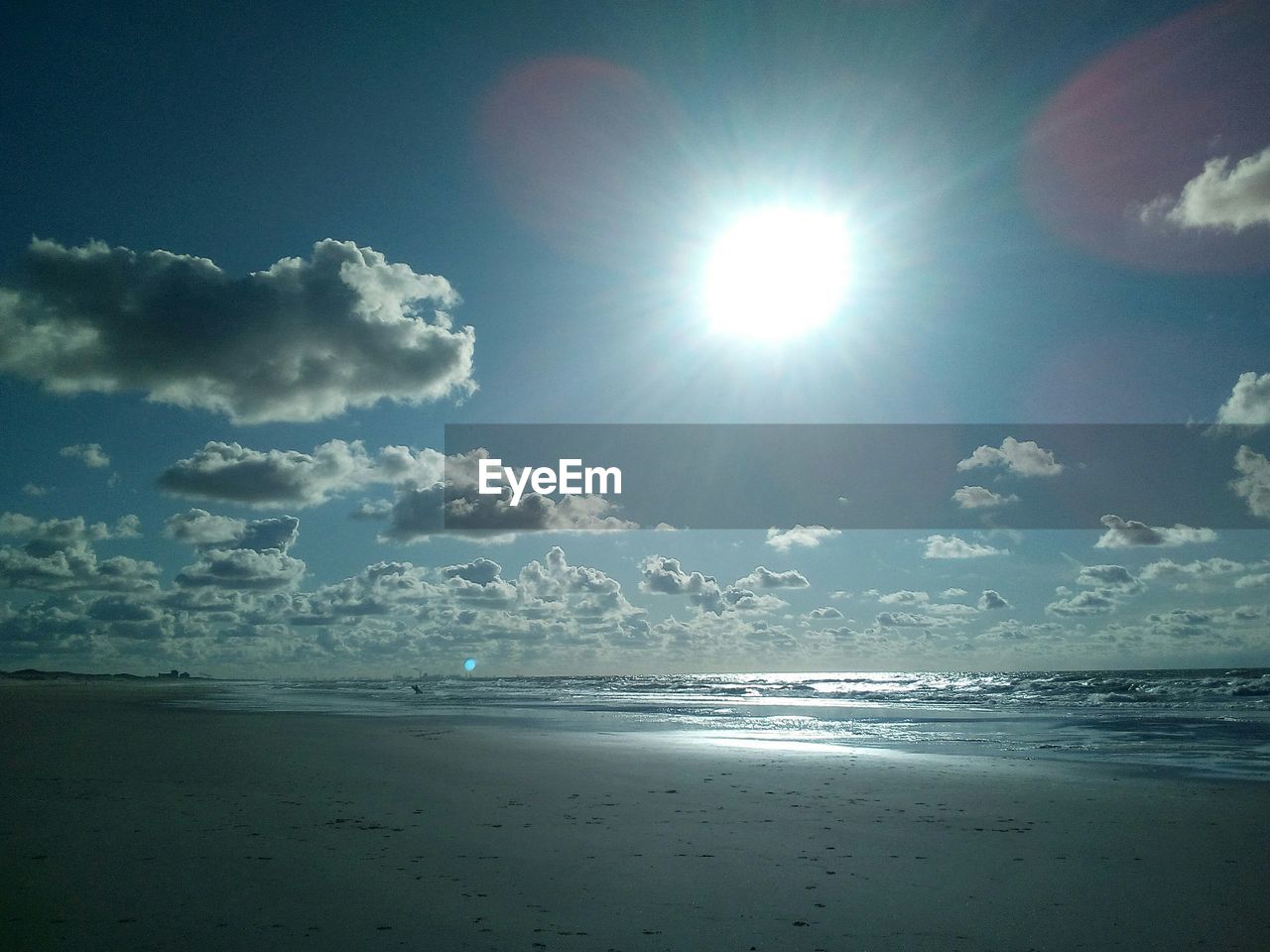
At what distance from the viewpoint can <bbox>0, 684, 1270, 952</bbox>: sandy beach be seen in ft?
24.8

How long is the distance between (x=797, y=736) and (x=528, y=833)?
60.5 ft

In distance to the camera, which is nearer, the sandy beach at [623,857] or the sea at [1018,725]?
the sandy beach at [623,857]

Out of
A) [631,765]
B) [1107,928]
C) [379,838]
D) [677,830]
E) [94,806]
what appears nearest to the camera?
[1107,928]

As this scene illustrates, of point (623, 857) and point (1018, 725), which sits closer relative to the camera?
point (623, 857)

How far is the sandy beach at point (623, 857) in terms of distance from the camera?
7.56 meters

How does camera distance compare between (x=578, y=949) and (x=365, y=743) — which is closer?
(x=578, y=949)

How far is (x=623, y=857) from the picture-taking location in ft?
33.6

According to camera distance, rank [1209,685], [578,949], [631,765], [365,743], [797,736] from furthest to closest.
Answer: [1209,685] → [797,736] → [365,743] → [631,765] → [578,949]

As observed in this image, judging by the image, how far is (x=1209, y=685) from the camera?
201ft

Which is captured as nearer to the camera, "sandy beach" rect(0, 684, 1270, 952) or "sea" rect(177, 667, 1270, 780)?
"sandy beach" rect(0, 684, 1270, 952)

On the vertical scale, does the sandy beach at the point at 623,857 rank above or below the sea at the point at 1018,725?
above

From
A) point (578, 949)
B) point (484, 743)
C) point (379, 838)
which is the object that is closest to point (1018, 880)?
point (578, 949)

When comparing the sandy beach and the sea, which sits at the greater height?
the sandy beach

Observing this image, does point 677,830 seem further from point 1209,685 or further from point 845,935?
point 1209,685
